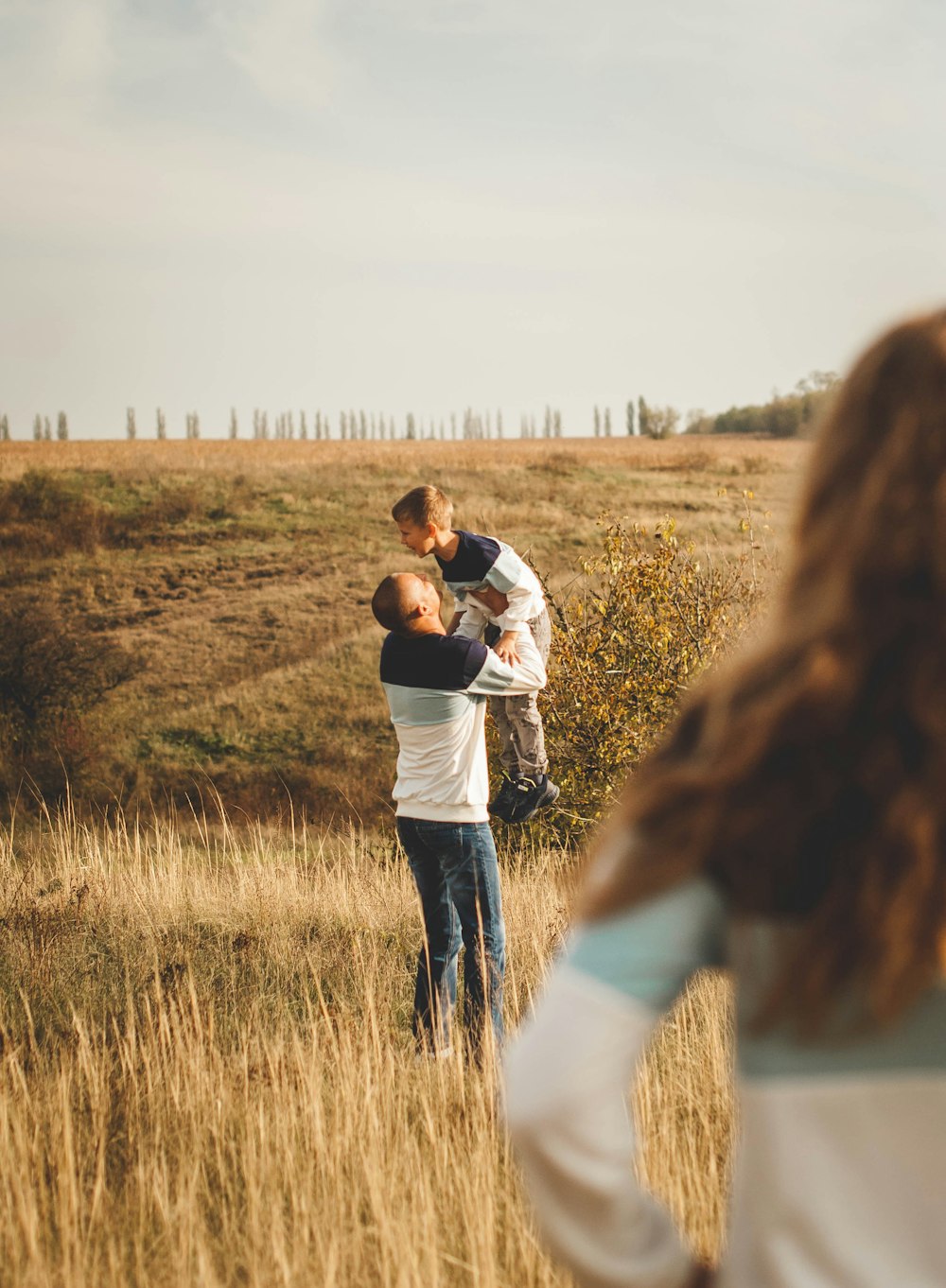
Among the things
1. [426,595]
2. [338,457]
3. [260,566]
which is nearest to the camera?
[426,595]

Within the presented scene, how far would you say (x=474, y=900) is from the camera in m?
4.49

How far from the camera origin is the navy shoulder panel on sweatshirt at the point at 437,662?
14.6ft

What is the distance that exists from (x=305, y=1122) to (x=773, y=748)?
9.59ft

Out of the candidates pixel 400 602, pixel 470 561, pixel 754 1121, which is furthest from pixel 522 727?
pixel 754 1121

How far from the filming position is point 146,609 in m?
35.9

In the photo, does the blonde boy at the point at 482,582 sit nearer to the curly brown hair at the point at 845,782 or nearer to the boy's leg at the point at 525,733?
the boy's leg at the point at 525,733

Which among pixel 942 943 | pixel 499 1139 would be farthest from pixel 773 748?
pixel 499 1139

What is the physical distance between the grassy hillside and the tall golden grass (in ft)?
31.8

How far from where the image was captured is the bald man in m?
4.46

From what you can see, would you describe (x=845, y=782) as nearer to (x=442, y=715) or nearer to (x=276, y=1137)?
(x=276, y=1137)

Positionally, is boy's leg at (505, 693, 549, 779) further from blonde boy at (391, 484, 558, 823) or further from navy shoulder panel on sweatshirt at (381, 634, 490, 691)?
navy shoulder panel on sweatshirt at (381, 634, 490, 691)

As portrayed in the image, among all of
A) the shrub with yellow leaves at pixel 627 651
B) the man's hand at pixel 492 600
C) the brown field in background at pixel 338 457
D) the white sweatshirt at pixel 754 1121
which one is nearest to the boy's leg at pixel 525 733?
the man's hand at pixel 492 600

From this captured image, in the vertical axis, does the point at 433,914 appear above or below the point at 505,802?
below

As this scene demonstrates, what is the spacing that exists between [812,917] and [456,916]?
12.3ft
